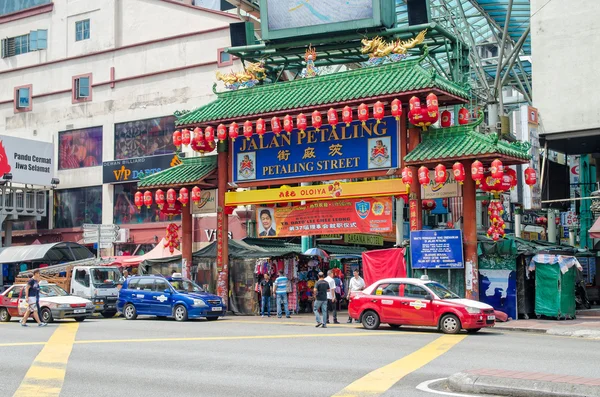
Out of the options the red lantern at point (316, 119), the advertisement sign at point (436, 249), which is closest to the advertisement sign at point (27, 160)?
the red lantern at point (316, 119)

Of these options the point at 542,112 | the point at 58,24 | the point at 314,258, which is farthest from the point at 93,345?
the point at 58,24

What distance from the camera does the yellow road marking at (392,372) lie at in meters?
11.4

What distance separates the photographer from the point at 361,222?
93.0 feet

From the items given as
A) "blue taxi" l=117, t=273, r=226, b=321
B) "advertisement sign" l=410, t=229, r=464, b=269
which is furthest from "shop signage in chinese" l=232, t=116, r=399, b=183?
"blue taxi" l=117, t=273, r=226, b=321

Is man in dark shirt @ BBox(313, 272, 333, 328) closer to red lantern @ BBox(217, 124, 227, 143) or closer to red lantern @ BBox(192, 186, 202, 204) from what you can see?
red lantern @ BBox(217, 124, 227, 143)

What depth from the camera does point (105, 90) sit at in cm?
4881

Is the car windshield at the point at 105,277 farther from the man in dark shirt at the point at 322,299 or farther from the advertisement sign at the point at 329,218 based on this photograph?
the man in dark shirt at the point at 322,299

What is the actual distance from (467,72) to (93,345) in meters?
20.5

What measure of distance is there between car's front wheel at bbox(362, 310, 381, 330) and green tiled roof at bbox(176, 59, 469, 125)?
25.5 ft

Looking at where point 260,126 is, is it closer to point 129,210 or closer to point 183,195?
point 183,195

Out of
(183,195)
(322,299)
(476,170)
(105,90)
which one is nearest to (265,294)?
(183,195)

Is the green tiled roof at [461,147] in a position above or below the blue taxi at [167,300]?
above

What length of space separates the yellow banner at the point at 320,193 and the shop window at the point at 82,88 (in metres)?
22.0

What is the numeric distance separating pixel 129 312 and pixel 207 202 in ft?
20.4
